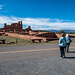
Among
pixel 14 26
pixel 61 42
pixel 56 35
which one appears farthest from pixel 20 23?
pixel 61 42

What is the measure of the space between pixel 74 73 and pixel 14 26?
85.7 meters

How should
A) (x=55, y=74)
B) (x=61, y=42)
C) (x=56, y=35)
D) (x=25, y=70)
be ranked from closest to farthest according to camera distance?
(x=55, y=74) → (x=25, y=70) → (x=61, y=42) → (x=56, y=35)

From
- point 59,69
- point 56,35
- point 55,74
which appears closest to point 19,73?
point 55,74

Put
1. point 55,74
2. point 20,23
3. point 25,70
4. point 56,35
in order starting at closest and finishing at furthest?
point 55,74 → point 25,70 → point 56,35 → point 20,23

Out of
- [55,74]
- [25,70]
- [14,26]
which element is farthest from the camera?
[14,26]

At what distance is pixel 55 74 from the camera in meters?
4.58

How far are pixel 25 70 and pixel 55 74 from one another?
4.74ft

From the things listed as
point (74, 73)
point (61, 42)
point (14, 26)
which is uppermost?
point (14, 26)

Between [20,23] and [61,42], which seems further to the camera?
[20,23]

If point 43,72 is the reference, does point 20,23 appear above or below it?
above

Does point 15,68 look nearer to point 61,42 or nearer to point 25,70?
point 25,70

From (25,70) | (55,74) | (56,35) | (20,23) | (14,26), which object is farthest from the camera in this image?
(20,23)

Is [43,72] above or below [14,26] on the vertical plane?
below

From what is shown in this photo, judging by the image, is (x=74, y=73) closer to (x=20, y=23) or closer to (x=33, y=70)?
(x=33, y=70)
